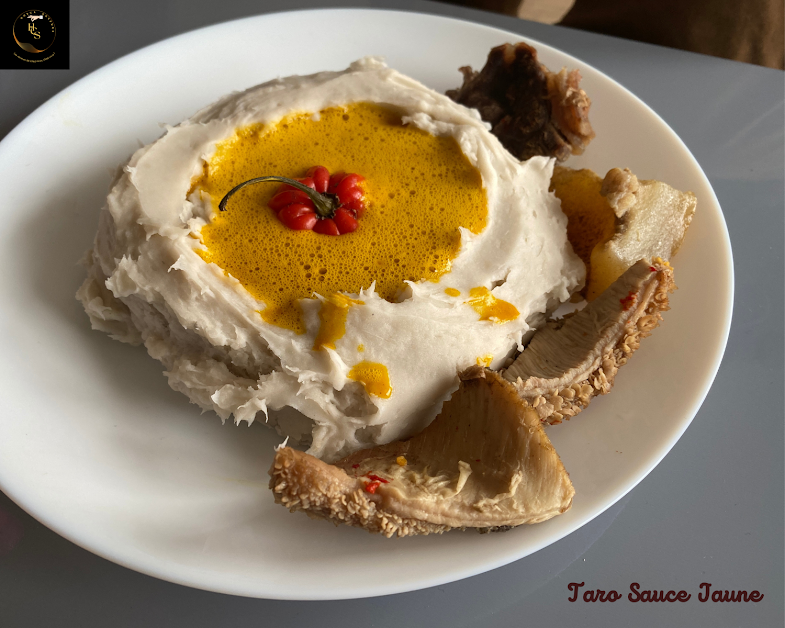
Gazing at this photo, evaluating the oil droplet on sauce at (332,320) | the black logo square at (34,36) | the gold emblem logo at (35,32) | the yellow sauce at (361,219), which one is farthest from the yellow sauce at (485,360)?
the gold emblem logo at (35,32)

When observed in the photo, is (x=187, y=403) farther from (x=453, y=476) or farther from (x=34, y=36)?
(x=34, y=36)

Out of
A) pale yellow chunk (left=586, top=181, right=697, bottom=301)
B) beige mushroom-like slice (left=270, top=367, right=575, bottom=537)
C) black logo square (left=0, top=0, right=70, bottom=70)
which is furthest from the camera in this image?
black logo square (left=0, top=0, right=70, bottom=70)

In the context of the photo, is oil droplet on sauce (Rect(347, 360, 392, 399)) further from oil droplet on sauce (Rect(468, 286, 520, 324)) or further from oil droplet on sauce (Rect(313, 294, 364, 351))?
oil droplet on sauce (Rect(468, 286, 520, 324))

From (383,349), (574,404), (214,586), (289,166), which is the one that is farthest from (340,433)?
(289,166)

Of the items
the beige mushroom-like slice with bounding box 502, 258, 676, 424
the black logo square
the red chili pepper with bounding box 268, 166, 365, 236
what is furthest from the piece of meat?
the black logo square

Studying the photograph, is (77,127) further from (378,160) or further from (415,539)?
(415,539)

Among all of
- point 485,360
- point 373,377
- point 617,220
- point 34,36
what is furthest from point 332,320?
point 34,36

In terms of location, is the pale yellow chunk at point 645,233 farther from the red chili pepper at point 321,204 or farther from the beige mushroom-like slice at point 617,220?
the red chili pepper at point 321,204
